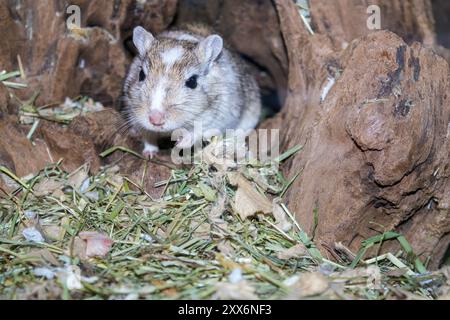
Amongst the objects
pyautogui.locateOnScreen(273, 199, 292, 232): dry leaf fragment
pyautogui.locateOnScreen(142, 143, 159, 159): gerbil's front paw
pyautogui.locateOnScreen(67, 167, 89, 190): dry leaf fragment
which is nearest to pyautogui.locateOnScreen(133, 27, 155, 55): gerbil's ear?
pyautogui.locateOnScreen(142, 143, 159, 159): gerbil's front paw

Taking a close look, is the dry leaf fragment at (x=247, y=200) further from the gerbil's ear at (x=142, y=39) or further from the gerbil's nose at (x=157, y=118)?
the gerbil's ear at (x=142, y=39)

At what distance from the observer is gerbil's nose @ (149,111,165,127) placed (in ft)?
15.6

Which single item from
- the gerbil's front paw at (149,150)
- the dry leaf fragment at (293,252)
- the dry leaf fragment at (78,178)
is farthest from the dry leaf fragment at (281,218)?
the dry leaf fragment at (78,178)

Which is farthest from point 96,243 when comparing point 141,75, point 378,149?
point 378,149

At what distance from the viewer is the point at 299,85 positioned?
17.6ft

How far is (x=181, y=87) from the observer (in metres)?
5.01

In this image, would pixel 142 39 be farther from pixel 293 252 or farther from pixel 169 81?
pixel 293 252

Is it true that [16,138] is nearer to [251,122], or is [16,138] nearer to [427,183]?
[251,122]

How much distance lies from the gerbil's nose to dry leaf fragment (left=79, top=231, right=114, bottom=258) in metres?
1.09

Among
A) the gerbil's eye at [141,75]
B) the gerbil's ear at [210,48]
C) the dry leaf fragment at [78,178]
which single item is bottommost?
the dry leaf fragment at [78,178]

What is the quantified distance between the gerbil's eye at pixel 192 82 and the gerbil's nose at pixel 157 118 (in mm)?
473

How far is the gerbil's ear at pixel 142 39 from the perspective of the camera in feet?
17.3

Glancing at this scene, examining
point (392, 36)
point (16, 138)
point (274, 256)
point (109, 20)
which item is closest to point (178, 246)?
point (274, 256)

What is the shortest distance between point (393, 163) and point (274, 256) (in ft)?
3.43
